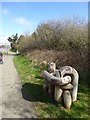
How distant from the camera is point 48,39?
27125 millimetres

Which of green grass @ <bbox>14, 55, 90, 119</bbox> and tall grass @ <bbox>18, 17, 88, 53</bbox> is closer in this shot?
green grass @ <bbox>14, 55, 90, 119</bbox>

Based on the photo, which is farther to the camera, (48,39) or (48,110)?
(48,39)

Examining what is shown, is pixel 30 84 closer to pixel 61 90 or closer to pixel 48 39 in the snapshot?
pixel 61 90

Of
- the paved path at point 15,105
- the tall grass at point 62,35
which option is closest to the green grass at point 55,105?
the paved path at point 15,105

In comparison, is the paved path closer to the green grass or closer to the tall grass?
the green grass

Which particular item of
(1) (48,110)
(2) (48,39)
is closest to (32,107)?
(1) (48,110)

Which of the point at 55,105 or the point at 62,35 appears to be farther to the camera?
the point at 62,35

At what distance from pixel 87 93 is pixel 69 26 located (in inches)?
528

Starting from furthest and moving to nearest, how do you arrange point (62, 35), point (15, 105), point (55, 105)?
point (62, 35) → point (15, 105) → point (55, 105)

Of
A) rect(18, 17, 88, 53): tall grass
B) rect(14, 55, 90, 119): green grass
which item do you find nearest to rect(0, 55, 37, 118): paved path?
rect(14, 55, 90, 119): green grass

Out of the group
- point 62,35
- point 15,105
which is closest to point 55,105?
point 15,105

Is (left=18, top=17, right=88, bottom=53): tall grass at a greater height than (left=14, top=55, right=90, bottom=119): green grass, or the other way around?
(left=18, top=17, right=88, bottom=53): tall grass

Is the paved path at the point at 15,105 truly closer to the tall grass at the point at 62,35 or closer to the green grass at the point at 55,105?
the green grass at the point at 55,105

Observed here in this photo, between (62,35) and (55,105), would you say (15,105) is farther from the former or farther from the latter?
(62,35)
